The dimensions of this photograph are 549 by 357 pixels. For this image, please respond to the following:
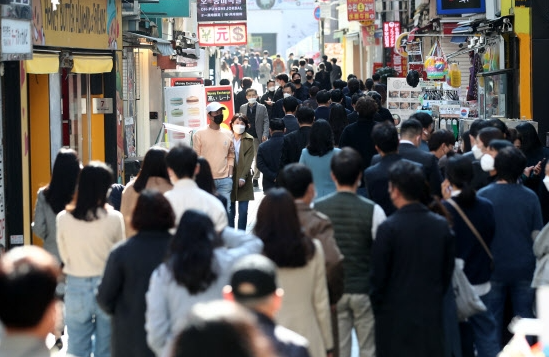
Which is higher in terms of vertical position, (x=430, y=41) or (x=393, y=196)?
(x=430, y=41)

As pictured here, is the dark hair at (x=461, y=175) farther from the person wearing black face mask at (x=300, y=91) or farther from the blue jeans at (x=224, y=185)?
the person wearing black face mask at (x=300, y=91)

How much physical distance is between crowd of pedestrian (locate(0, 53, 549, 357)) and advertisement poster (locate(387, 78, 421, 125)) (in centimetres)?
930

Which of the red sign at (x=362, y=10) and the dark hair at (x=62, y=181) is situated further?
the red sign at (x=362, y=10)

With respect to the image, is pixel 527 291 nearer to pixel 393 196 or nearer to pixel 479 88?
pixel 393 196

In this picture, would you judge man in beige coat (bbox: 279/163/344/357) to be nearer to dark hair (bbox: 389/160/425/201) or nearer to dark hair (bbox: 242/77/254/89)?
dark hair (bbox: 389/160/425/201)

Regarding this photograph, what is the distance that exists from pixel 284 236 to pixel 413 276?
96cm

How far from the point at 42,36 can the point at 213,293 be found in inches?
333

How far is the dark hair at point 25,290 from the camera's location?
361 cm

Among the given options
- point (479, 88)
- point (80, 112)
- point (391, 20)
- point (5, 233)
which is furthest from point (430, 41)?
point (5, 233)

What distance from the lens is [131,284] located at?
6.23 meters

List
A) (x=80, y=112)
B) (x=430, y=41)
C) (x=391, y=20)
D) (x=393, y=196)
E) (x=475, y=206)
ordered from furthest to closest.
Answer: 1. (x=391, y=20)
2. (x=430, y=41)
3. (x=80, y=112)
4. (x=475, y=206)
5. (x=393, y=196)

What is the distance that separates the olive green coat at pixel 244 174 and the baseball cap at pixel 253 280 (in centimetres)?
987

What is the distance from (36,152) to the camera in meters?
14.4

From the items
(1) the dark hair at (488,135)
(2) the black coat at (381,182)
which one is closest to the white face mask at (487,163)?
(1) the dark hair at (488,135)
